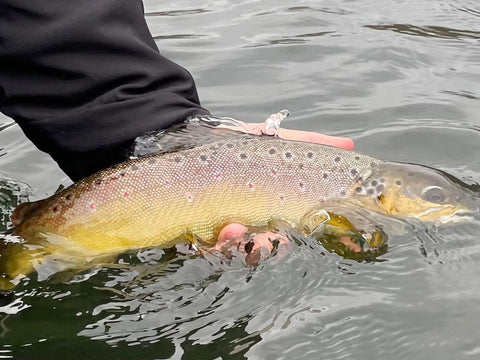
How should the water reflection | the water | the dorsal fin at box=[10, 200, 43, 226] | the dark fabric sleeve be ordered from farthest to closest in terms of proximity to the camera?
the water reflection
the dorsal fin at box=[10, 200, 43, 226]
the dark fabric sleeve
the water

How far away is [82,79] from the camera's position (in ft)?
11.8

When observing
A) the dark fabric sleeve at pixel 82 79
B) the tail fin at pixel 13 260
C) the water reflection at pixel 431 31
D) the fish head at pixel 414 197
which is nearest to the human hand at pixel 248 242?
the fish head at pixel 414 197

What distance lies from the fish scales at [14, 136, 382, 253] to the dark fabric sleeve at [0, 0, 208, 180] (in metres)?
0.17

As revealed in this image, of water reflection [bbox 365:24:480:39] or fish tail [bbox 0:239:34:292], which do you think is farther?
water reflection [bbox 365:24:480:39]

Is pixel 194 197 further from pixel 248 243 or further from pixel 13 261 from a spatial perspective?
pixel 13 261

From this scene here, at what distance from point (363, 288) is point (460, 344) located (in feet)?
1.72

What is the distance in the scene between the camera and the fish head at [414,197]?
4.03m

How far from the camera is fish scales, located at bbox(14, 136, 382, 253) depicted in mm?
3535

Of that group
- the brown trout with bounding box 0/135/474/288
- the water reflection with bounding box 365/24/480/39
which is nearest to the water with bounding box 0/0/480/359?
the brown trout with bounding box 0/135/474/288

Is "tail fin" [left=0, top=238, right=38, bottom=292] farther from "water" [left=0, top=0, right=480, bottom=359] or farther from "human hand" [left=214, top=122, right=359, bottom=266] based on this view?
"human hand" [left=214, top=122, right=359, bottom=266]

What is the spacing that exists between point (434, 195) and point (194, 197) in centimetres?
117

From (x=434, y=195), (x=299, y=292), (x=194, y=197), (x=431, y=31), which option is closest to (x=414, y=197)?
(x=434, y=195)

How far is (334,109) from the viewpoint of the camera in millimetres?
5711

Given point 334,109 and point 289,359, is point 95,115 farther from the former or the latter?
point 334,109
